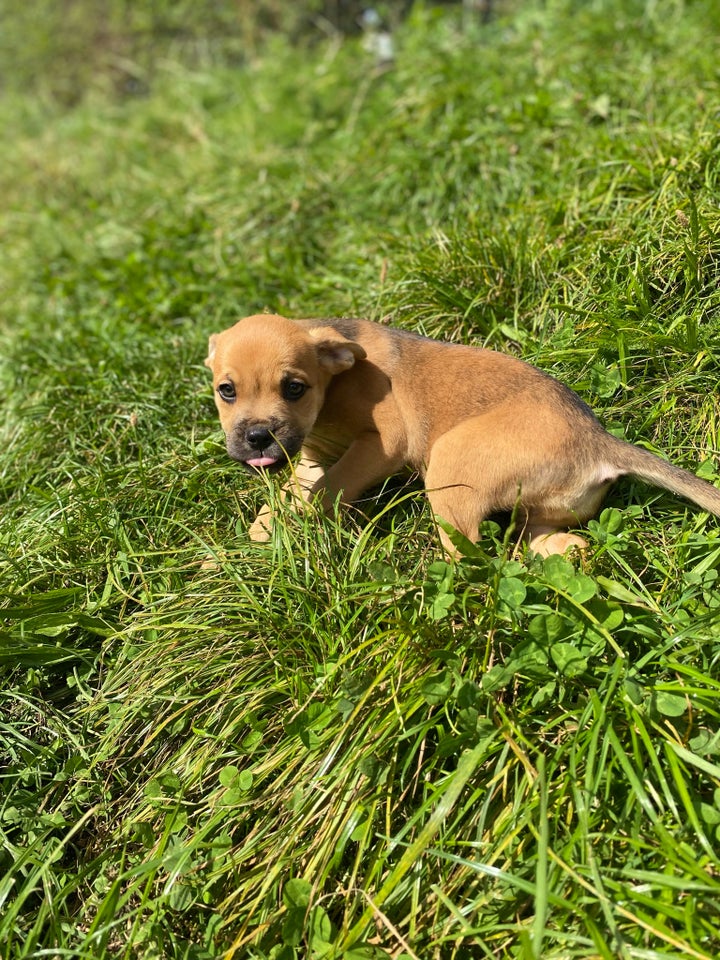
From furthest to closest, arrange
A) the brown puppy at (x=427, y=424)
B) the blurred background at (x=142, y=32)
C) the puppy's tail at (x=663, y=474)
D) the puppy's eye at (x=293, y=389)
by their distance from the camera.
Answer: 1. the blurred background at (x=142, y=32)
2. the puppy's eye at (x=293, y=389)
3. the brown puppy at (x=427, y=424)
4. the puppy's tail at (x=663, y=474)

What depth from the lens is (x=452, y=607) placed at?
3.33 meters

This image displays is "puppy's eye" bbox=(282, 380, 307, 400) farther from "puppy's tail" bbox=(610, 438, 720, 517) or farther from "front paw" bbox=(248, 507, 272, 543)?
"puppy's tail" bbox=(610, 438, 720, 517)

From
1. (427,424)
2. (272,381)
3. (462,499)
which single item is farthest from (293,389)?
(462,499)

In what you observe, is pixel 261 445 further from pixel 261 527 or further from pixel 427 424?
pixel 427 424

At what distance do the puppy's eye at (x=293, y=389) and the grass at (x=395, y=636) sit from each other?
44 centimetres

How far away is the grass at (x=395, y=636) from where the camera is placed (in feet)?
9.14

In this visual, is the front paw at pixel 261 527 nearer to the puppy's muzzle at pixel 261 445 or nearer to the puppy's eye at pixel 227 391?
the puppy's muzzle at pixel 261 445

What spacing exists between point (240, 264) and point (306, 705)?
458 centimetres

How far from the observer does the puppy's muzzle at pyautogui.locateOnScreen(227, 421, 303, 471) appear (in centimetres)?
388

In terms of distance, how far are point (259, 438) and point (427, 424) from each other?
2.69 ft

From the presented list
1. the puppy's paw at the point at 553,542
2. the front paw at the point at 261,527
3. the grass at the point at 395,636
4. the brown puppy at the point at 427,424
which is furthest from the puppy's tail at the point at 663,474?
the front paw at the point at 261,527

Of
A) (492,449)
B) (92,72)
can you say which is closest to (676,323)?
(492,449)

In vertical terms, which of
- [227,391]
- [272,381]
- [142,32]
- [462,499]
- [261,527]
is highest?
[272,381]

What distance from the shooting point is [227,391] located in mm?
4125
